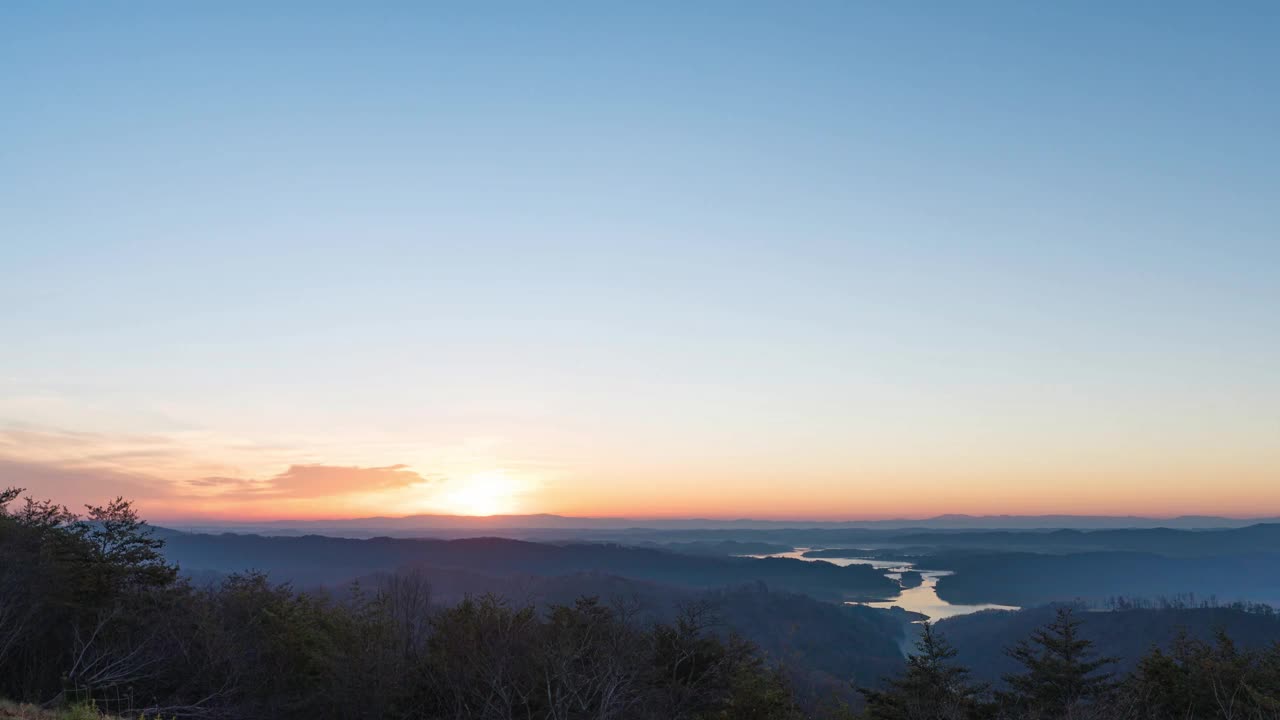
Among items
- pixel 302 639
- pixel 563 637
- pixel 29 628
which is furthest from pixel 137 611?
pixel 563 637

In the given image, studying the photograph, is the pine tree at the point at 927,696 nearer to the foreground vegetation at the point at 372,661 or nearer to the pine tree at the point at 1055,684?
the foreground vegetation at the point at 372,661

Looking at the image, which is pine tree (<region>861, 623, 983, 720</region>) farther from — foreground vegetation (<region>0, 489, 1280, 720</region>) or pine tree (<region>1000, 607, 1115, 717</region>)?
pine tree (<region>1000, 607, 1115, 717</region>)

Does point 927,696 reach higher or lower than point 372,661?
lower

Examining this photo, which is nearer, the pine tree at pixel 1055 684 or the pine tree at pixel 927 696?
the pine tree at pixel 927 696

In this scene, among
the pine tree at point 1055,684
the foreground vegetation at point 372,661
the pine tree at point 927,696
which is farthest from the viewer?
the pine tree at point 1055,684

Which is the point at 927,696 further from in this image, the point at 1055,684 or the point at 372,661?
the point at 372,661

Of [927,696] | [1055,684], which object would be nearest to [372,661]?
[927,696]

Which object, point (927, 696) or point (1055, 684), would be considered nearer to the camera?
point (927, 696)

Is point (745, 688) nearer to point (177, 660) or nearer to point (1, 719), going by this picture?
point (177, 660)

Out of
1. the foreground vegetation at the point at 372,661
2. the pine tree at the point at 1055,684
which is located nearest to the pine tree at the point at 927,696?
the foreground vegetation at the point at 372,661
